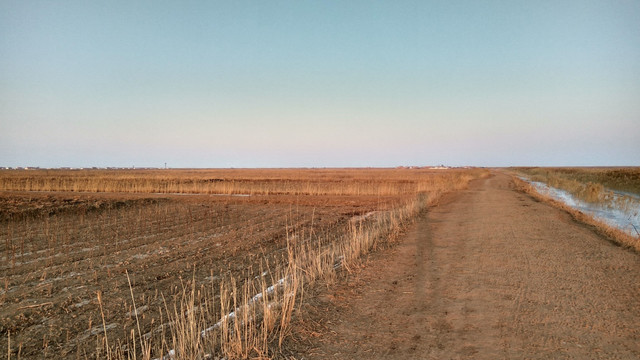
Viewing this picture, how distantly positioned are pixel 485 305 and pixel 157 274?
20.6 ft

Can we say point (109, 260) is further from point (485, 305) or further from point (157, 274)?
point (485, 305)

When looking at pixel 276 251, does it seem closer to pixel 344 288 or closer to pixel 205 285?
pixel 205 285

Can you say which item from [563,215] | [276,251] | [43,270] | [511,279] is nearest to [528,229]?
[563,215]

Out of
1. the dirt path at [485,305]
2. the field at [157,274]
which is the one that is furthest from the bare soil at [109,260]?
A: the dirt path at [485,305]

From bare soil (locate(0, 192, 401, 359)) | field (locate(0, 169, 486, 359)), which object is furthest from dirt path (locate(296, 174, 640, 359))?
bare soil (locate(0, 192, 401, 359))

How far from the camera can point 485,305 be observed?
562cm

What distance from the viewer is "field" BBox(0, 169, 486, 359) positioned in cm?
464

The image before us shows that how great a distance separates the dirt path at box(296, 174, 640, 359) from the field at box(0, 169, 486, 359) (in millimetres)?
774

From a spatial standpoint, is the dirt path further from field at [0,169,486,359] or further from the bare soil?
the bare soil

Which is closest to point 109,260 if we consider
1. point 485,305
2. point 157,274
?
point 157,274

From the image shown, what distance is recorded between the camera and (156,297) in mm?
6395

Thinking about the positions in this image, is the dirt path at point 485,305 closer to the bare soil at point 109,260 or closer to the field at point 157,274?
the field at point 157,274

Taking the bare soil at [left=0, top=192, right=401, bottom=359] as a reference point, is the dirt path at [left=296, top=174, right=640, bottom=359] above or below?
above

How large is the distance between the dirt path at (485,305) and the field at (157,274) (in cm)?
77
